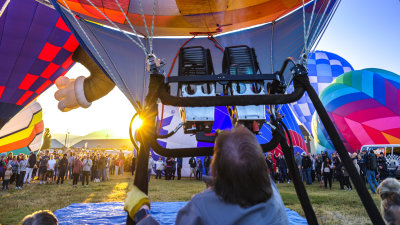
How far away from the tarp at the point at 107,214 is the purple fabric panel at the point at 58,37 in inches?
131

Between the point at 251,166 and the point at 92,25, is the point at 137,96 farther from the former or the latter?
the point at 251,166

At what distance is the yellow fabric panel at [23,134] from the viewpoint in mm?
13391

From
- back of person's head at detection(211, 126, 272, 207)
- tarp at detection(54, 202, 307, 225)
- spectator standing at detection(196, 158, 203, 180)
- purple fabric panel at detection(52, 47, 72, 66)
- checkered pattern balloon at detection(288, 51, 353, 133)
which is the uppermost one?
checkered pattern balloon at detection(288, 51, 353, 133)

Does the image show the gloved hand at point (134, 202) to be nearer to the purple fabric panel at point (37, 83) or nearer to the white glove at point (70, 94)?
the white glove at point (70, 94)

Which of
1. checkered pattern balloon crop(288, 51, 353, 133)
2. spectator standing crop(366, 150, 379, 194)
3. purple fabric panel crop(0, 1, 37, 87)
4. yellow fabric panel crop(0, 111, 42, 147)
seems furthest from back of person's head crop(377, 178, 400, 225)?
yellow fabric panel crop(0, 111, 42, 147)

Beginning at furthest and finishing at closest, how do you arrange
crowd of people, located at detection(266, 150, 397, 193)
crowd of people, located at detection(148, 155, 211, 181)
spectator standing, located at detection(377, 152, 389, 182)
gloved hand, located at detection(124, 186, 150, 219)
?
crowd of people, located at detection(148, 155, 211, 181) < spectator standing, located at detection(377, 152, 389, 182) < crowd of people, located at detection(266, 150, 397, 193) < gloved hand, located at detection(124, 186, 150, 219)

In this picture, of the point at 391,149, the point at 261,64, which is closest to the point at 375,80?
the point at 391,149

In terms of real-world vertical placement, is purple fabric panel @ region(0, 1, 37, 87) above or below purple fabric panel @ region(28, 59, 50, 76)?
above

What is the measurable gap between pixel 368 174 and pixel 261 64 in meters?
6.26

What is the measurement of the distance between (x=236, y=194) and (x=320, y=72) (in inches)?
637

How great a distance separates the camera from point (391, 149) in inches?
378

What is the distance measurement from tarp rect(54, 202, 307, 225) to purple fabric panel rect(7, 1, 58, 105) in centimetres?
334

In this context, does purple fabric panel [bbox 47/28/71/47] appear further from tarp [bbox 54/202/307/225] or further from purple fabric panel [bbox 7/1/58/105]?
tarp [bbox 54/202/307/225]

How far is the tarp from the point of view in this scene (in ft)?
11.6
